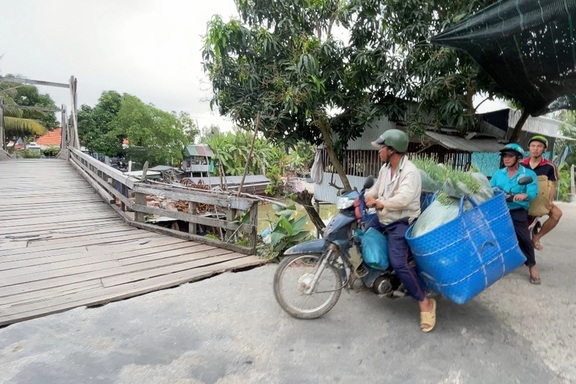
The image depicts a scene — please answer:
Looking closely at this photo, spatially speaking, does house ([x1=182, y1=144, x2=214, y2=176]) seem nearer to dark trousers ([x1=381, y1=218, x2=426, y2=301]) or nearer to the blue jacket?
the blue jacket

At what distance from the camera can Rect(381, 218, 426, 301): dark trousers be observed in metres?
2.54

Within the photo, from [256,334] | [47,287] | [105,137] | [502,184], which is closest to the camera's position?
[256,334]

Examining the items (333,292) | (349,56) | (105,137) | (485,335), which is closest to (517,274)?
(485,335)

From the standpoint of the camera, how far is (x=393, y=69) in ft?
19.8

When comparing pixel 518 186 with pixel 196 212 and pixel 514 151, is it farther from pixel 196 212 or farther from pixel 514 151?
pixel 196 212

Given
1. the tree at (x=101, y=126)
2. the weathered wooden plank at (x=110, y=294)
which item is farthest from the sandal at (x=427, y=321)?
the tree at (x=101, y=126)

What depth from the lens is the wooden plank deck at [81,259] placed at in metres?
3.02

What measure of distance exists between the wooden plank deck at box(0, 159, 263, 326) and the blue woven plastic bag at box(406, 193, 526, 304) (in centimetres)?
210

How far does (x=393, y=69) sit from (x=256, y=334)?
5.23 metres

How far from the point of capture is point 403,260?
8.32 feet

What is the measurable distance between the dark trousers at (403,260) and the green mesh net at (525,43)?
2523mm

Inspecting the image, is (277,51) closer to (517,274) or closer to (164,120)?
(517,274)

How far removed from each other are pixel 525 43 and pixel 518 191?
5.83 ft

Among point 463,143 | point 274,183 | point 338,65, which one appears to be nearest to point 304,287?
point 338,65
